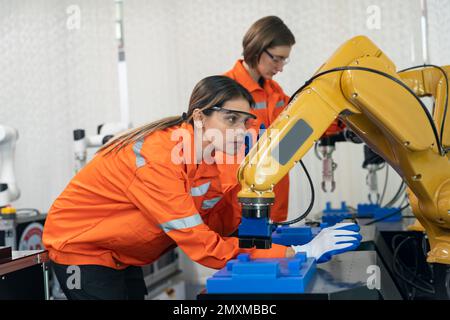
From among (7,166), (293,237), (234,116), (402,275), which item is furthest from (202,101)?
(7,166)

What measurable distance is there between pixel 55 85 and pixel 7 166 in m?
1.31

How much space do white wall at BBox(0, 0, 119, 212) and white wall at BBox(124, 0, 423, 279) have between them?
205 mm

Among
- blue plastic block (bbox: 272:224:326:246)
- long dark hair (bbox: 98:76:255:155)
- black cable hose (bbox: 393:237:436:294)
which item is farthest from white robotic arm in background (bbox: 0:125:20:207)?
black cable hose (bbox: 393:237:436:294)

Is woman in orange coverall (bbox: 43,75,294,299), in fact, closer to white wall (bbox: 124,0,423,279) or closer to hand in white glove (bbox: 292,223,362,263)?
hand in white glove (bbox: 292,223,362,263)

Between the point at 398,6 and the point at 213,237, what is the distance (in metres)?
2.31

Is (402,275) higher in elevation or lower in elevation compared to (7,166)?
lower

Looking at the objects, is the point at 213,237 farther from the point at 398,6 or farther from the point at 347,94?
the point at 398,6

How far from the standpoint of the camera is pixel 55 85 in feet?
12.0

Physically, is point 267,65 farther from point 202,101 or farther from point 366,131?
point 366,131

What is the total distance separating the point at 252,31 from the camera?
215 cm

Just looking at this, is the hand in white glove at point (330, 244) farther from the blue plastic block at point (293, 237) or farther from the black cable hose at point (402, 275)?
the black cable hose at point (402, 275)

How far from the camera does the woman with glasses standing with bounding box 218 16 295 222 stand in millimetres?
2125

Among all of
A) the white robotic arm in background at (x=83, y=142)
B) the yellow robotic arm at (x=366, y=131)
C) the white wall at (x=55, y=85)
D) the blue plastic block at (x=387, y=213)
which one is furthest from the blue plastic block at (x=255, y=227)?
the white wall at (x=55, y=85)

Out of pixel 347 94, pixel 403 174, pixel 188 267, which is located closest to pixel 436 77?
pixel 403 174
